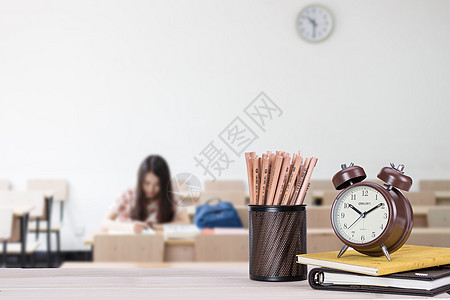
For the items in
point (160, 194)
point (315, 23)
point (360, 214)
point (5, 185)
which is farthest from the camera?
point (315, 23)

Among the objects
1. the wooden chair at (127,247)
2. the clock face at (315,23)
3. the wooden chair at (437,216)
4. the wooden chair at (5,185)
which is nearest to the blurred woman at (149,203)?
the wooden chair at (127,247)

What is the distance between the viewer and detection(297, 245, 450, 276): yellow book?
73cm

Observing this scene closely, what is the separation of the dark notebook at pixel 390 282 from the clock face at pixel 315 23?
16.9 feet

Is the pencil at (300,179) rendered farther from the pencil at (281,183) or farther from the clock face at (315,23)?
the clock face at (315,23)

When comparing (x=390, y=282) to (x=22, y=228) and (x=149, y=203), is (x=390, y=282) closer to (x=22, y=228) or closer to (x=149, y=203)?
(x=149, y=203)

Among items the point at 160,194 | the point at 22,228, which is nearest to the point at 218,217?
the point at 160,194

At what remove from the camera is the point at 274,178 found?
89 centimetres

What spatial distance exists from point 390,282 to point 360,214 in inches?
4.8

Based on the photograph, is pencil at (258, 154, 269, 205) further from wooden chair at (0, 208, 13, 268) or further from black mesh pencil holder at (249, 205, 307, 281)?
wooden chair at (0, 208, 13, 268)

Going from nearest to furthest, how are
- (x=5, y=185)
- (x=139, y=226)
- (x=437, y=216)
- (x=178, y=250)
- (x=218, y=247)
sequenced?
1. (x=218, y=247)
2. (x=178, y=250)
3. (x=139, y=226)
4. (x=437, y=216)
5. (x=5, y=185)

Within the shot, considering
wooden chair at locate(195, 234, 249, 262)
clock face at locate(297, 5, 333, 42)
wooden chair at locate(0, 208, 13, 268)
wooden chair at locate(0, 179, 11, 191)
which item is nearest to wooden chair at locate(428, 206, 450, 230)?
wooden chair at locate(195, 234, 249, 262)

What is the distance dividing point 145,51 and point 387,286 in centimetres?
505

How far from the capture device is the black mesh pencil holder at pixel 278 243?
86cm

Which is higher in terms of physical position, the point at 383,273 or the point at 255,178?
the point at 255,178
